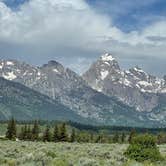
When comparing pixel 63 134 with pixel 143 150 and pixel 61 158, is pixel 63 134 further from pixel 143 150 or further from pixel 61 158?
pixel 61 158

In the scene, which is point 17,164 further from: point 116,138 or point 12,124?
point 116,138

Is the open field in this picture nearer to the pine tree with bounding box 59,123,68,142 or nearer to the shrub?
the shrub

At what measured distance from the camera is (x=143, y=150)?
3155 cm

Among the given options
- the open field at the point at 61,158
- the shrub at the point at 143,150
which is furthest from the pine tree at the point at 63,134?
the shrub at the point at 143,150

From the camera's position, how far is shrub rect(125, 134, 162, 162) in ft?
102

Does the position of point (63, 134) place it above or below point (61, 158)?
above

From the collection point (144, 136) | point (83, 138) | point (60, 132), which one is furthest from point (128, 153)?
point (83, 138)

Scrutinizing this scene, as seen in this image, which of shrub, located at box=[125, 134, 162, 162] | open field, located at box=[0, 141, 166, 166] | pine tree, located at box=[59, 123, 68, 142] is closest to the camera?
open field, located at box=[0, 141, 166, 166]

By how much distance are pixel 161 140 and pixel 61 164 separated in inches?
6250

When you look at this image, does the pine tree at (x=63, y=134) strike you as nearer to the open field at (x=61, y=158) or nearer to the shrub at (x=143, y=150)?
the open field at (x=61, y=158)

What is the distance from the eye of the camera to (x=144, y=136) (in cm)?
3284

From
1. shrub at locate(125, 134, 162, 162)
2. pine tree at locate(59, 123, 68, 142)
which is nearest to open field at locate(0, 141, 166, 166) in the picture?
shrub at locate(125, 134, 162, 162)

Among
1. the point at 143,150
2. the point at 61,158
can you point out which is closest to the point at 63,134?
the point at 143,150

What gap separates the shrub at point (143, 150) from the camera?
102ft
